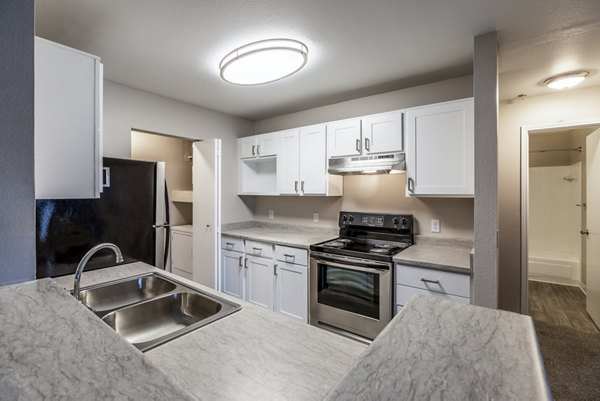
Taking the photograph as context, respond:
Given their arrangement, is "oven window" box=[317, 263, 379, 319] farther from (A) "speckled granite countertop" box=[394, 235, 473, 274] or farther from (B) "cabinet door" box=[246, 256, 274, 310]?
(B) "cabinet door" box=[246, 256, 274, 310]

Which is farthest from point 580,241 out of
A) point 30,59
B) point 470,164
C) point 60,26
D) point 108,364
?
point 60,26

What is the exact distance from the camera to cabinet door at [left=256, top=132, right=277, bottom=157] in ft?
11.1

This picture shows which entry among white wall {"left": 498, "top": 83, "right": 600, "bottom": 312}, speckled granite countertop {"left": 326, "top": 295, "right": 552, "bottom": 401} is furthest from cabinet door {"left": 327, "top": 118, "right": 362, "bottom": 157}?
speckled granite countertop {"left": 326, "top": 295, "right": 552, "bottom": 401}

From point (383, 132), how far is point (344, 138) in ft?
1.27

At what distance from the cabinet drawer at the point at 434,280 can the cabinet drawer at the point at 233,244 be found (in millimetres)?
1747

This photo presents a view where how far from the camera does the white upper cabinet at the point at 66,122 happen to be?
1226mm

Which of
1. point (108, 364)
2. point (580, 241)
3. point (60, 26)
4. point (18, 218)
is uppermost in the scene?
point (60, 26)

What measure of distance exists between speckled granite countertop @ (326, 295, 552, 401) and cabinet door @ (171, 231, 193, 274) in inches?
140

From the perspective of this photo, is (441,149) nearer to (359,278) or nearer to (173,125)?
(359,278)

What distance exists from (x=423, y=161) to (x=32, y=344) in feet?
8.10

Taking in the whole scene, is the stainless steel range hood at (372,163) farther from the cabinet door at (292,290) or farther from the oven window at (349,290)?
the cabinet door at (292,290)

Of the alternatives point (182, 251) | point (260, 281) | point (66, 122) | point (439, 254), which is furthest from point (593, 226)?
point (182, 251)

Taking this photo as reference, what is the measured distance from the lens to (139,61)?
2.20m

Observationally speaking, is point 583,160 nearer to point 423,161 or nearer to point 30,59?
point 423,161
